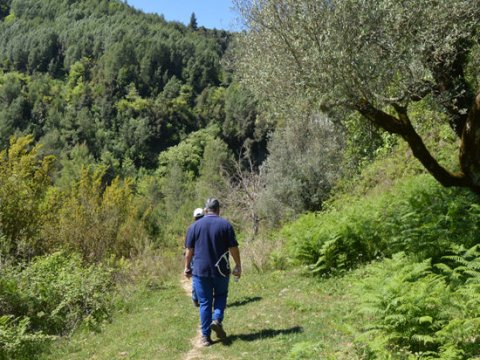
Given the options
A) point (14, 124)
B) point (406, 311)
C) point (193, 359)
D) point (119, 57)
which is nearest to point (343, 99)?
point (406, 311)

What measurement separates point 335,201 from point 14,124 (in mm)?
100902

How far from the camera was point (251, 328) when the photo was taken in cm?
798

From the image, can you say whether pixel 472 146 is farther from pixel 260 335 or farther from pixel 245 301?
pixel 245 301

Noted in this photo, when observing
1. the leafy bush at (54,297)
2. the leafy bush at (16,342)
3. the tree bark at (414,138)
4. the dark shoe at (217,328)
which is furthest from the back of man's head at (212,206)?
the leafy bush at (54,297)

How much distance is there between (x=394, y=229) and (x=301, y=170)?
13.0m

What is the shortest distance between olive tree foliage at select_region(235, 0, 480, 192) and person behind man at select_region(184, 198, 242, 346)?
9.72ft

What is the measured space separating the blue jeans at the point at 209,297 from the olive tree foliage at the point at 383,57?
141 inches

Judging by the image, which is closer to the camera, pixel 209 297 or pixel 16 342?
pixel 209 297

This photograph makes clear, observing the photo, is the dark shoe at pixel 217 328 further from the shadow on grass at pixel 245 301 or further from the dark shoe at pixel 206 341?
the shadow on grass at pixel 245 301

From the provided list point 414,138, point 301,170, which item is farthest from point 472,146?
point 301,170

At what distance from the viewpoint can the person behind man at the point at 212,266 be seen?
7.11 metres

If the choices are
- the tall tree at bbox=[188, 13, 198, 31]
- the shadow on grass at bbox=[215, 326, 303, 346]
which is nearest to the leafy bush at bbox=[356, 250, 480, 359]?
the shadow on grass at bbox=[215, 326, 303, 346]

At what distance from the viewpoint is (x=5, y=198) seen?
1675 centimetres

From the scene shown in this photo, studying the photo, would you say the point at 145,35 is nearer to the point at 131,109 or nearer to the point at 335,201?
the point at 131,109
